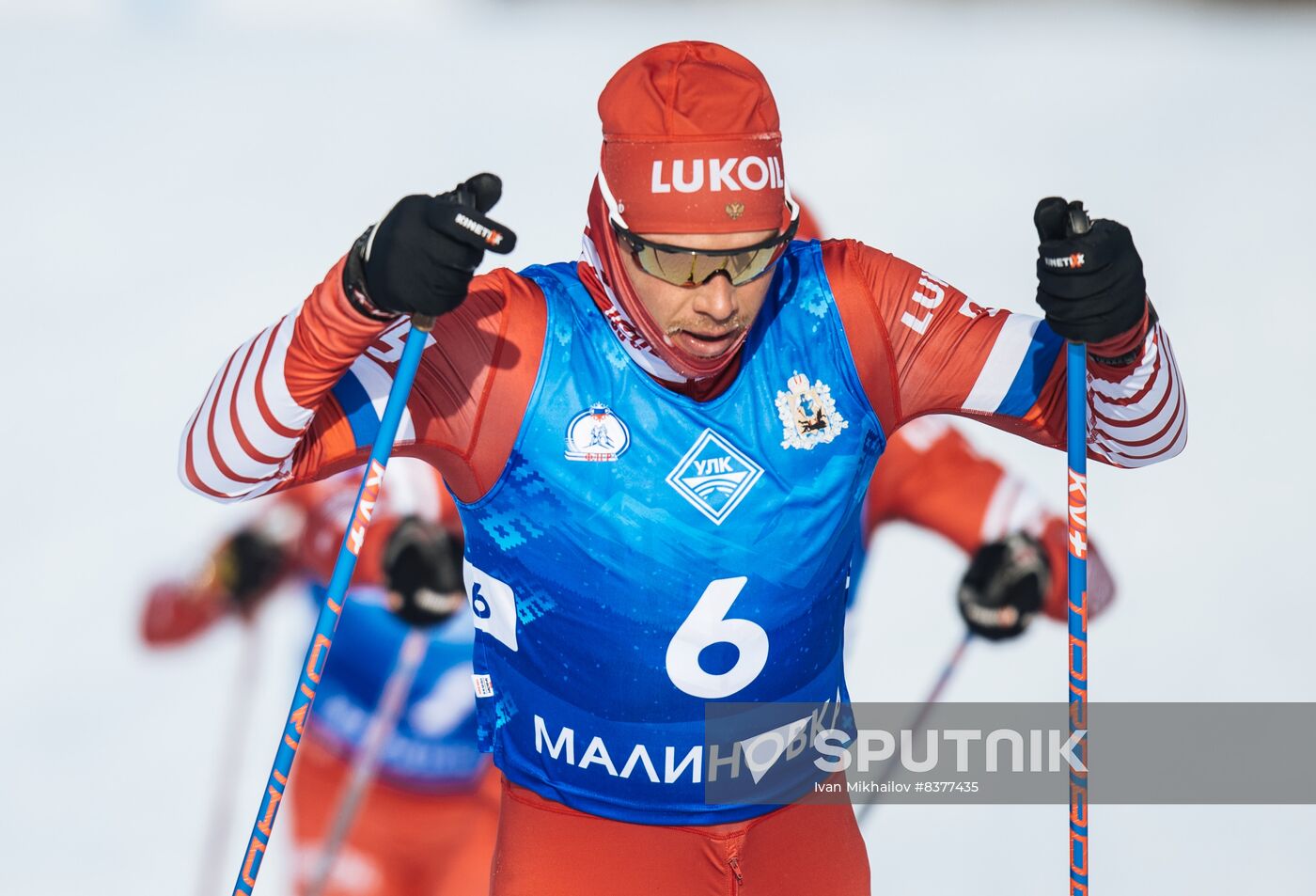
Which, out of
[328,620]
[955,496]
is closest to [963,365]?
[328,620]

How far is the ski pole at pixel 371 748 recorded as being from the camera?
391 cm

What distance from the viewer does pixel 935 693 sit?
4.07 meters

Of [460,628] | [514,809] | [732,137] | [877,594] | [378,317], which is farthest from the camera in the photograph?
[877,594]

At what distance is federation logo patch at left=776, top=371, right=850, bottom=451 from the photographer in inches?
96.9

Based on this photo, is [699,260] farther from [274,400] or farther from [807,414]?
[274,400]

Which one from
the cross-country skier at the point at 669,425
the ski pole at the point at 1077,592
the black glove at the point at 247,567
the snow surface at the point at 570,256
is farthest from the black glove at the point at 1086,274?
the black glove at the point at 247,567

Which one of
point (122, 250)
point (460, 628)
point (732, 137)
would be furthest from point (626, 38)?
point (732, 137)

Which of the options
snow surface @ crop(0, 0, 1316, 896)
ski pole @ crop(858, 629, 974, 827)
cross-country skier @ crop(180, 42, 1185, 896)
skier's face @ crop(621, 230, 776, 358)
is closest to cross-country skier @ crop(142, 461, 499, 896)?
snow surface @ crop(0, 0, 1316, 896)

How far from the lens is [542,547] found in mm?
2438

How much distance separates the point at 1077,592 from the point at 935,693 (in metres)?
1.55

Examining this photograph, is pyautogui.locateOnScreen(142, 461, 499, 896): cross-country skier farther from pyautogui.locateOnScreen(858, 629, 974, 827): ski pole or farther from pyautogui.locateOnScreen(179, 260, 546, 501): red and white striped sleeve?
pyautogui.locateOnScreen(179, 260, 546, 501): red and white striped sleeve

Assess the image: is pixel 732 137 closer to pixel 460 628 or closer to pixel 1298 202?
pixel 460 628

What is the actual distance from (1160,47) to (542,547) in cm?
437

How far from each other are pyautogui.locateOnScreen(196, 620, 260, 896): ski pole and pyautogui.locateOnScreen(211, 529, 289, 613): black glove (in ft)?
0.23
